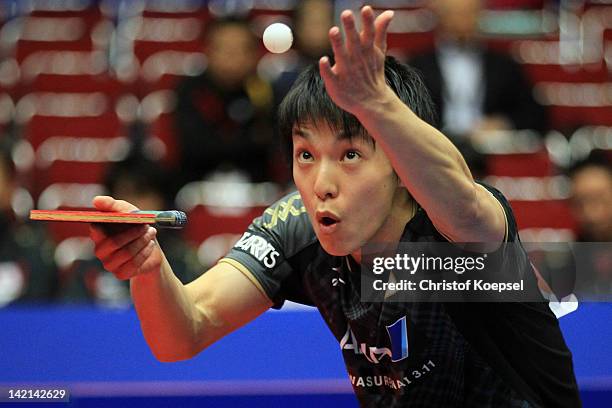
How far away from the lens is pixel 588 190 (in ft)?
14.3

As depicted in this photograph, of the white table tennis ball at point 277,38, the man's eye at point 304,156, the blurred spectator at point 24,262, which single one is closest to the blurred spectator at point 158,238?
the blurred spectator at point 24,262

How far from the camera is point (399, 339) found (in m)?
2.21

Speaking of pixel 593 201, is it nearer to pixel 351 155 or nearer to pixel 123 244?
pixel 351 155

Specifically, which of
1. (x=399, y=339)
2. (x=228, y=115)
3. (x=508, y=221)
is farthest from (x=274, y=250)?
(x=228, y=115)

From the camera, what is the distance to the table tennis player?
6.82 ft

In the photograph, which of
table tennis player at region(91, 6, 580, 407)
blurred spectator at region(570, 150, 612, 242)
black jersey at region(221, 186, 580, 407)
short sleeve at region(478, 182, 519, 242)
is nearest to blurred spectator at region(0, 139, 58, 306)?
table tennis player at region(91, 6, 580, 407)

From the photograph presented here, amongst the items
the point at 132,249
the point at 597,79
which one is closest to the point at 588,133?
the point at 597,79

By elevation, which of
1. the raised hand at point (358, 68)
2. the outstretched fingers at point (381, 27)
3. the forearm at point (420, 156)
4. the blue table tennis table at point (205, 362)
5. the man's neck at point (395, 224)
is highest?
the outstretched fingers at point (381, 27)

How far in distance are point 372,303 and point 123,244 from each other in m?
0.62

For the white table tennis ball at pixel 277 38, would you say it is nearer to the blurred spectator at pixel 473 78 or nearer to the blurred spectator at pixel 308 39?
the blurred spectator at pixel 308 39

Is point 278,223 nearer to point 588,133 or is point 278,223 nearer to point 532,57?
point 588,133

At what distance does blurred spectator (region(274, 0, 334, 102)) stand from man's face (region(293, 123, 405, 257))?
2773 mm

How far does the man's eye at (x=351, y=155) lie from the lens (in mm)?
2133

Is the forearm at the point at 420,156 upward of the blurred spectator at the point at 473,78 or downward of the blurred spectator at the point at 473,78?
upward
